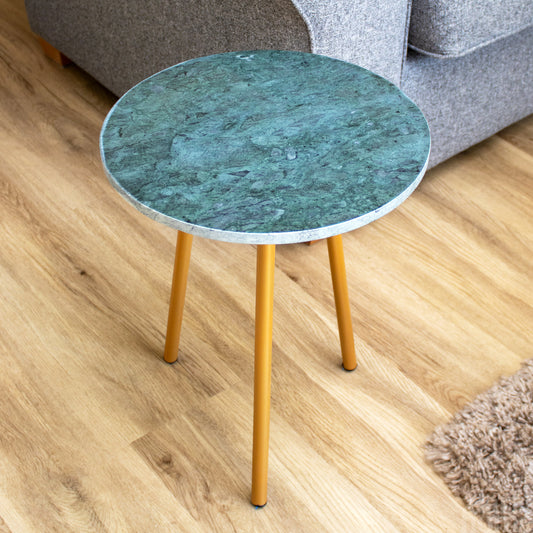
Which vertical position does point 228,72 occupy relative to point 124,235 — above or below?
above

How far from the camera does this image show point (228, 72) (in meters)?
0.90

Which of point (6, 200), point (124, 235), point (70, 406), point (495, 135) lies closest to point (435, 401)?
point (70, 406)

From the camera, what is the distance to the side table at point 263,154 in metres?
0.69

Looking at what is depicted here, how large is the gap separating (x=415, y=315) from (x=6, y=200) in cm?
88

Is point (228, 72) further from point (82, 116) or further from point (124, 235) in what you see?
point (82, 116)

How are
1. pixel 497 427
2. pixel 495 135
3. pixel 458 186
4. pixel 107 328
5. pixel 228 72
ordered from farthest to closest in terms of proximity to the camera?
pixel 495 135 → pixel 458 186 → pixel 107 328 → pixel 497 427 → pixel 228 72

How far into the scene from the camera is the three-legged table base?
0.77m

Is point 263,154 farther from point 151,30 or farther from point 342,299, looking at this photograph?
point 151,30

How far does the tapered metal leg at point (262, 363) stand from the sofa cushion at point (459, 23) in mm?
665

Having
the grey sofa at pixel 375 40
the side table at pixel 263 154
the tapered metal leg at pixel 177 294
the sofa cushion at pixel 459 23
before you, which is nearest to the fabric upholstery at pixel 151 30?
the grey sofa at pixel 375 40

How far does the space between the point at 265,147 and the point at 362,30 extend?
444 millimetres

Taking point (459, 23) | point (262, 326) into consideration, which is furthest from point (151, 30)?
point (262, 326)

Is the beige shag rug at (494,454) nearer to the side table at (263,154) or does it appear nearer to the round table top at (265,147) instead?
the side table at (263,154)

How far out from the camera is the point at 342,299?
3.24ft
